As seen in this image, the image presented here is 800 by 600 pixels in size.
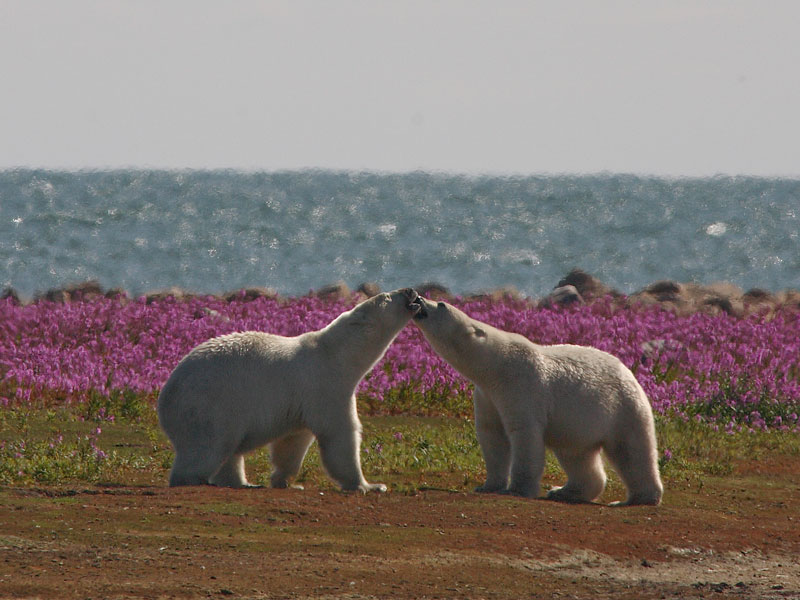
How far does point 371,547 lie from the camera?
27.7 ft

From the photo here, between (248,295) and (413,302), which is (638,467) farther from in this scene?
(248,295)

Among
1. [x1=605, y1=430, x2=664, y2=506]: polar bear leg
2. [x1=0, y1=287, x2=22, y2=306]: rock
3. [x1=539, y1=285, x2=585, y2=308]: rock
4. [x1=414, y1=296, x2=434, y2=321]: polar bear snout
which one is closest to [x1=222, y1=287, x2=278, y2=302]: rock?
[x1=0, y1=287, x2=22, y2=306]: rock

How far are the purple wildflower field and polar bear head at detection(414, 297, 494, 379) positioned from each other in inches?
230

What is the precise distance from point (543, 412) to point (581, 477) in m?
0.78

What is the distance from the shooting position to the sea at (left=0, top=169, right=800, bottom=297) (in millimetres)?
54312

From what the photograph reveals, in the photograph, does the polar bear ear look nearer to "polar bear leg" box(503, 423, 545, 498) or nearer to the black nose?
the black nose

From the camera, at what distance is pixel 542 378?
10484mm

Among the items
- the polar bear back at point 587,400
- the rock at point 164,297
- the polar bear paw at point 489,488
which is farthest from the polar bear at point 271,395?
the rock at point 164,297

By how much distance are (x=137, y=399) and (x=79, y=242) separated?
1902 inches

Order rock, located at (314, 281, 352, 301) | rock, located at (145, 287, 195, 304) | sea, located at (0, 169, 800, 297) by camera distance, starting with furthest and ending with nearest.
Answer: sea, located at (0, 169, 800, 297)
rock, located at (314, 281, 352, 301)
rock, located at (145, 287, 195, 304)

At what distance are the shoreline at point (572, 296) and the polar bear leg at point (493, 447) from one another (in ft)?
40.6

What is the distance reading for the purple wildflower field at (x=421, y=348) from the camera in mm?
16438

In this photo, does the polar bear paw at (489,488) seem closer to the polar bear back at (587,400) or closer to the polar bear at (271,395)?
the polar bear back at (587,400)

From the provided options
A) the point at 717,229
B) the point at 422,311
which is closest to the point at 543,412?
the point at 422,311
